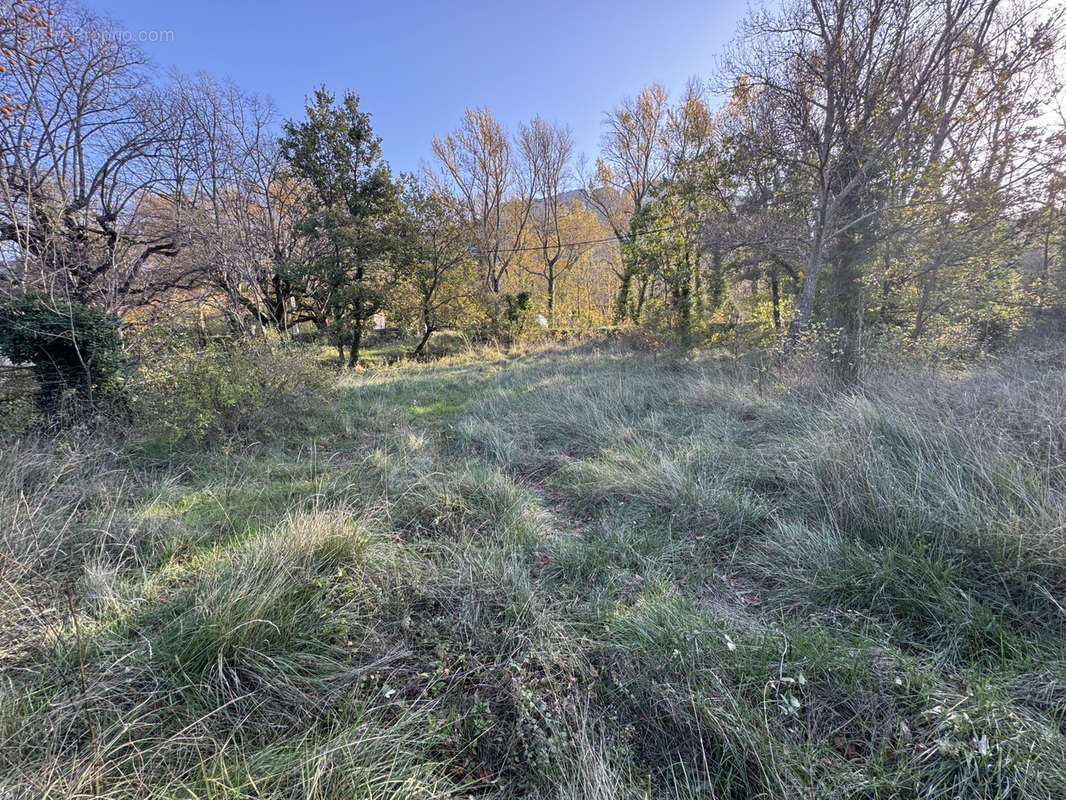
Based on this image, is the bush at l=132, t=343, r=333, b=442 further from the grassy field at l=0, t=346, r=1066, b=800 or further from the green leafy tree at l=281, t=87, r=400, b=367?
the green leafy tree at l=281, t=87, r=400, b=367

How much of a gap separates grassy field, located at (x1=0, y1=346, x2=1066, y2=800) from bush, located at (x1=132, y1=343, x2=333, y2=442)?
860 millimetres

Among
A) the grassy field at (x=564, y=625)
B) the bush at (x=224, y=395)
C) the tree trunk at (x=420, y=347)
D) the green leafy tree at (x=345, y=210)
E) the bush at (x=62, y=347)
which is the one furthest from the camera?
the tree trunk at (x=420, y=347)

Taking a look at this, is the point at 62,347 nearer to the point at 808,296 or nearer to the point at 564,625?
the point at 564,625

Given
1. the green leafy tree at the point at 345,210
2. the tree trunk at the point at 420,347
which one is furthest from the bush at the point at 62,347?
the tree trunk at the point at 420,347

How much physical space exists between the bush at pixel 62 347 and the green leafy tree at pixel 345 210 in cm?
863

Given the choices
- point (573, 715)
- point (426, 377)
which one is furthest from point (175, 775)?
point (426, 377)

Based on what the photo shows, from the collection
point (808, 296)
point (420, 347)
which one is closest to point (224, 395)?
point (808, 296)

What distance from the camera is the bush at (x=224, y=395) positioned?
462 centimetres

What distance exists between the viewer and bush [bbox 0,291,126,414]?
411 centimetres

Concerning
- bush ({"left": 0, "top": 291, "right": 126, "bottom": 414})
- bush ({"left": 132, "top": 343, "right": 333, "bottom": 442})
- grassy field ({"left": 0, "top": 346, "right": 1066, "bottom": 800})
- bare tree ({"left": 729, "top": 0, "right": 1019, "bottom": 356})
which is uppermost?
bare tree ({"left": 729, "top": 0, "right": 1019, "bottom": 356})

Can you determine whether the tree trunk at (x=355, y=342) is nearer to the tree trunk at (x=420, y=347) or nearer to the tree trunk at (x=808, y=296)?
the tree trunk at (x=420, y=347)

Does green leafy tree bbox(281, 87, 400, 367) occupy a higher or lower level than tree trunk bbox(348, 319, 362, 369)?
higher

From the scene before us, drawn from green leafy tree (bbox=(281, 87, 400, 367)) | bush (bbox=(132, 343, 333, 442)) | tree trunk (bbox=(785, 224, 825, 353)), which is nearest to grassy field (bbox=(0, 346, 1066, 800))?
bush (bbox=(132, 343, 333, 442))

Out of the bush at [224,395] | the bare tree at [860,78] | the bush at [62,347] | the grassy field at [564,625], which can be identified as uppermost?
the bare tree at [860,78]
